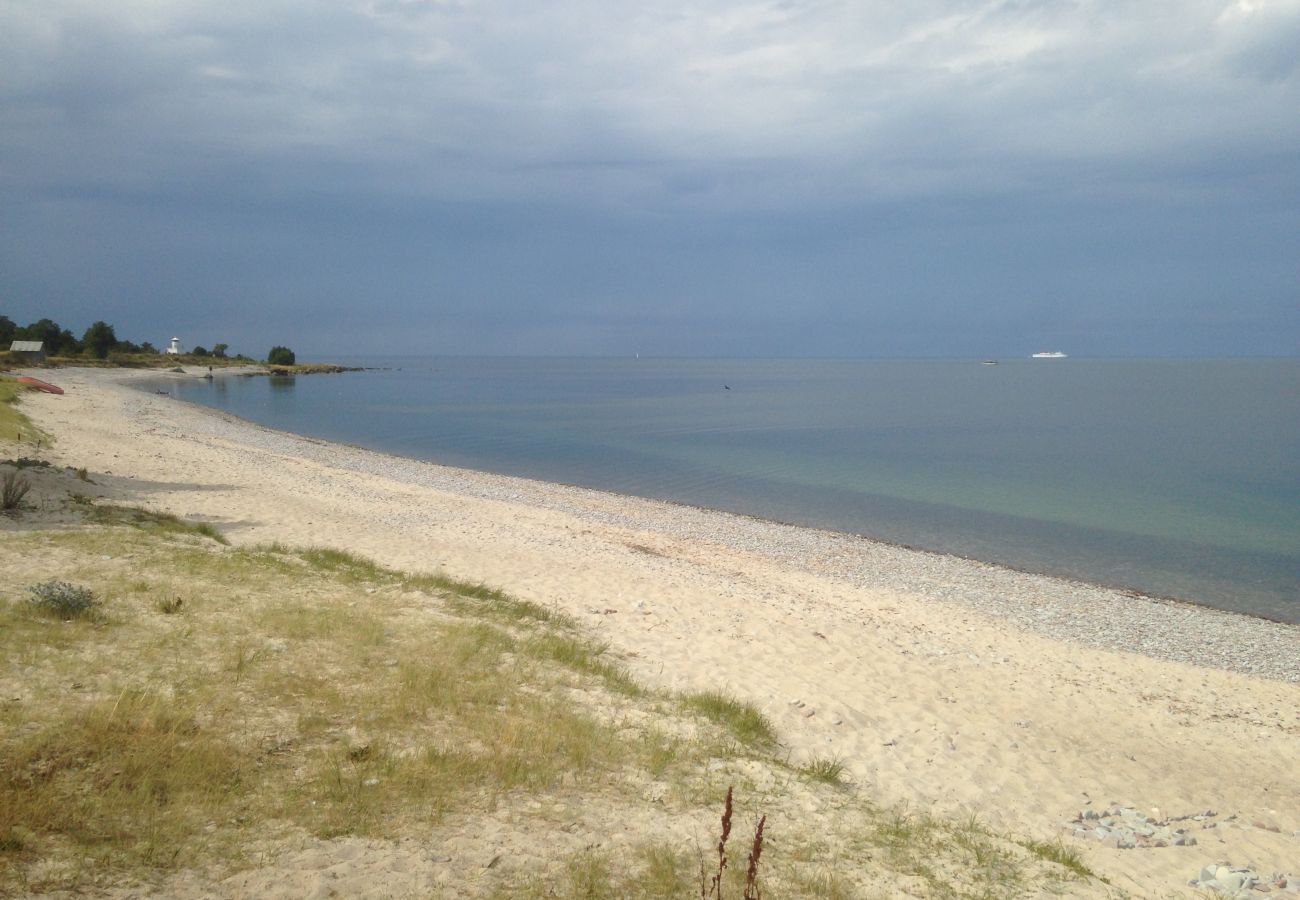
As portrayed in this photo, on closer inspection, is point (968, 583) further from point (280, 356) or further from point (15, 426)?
point (280, 356)

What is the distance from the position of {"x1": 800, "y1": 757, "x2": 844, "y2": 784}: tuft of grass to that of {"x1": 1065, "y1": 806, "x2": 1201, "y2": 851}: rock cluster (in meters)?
2.35

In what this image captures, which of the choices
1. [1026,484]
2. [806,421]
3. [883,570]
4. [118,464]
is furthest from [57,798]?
[806,421]

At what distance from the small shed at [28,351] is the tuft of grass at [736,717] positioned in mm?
106501

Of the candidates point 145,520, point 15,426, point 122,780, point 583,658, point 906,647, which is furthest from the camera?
point 15,426

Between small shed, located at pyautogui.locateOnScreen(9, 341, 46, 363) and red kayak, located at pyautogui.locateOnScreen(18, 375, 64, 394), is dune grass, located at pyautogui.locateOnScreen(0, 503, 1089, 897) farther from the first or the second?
small shed, located at pyautogui.locateOnScreen(9, 341, 46, 363)

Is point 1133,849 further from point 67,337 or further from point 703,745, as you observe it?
point 67,337

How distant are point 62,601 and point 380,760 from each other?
527 centimetres

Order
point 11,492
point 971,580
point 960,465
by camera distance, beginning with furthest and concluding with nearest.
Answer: point 960,465
point 971,580
point 11,492

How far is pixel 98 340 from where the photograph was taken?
115000 millimetres

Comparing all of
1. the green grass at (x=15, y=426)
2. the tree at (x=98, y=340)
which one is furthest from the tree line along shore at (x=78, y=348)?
the green grass at (x=15, y=426)

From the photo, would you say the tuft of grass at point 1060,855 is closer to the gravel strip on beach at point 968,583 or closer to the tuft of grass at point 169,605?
the tuft of grass at point 169,605

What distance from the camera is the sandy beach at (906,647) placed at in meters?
9.15

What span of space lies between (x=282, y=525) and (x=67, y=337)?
123 meters

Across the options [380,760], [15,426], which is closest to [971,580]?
[380,760]
